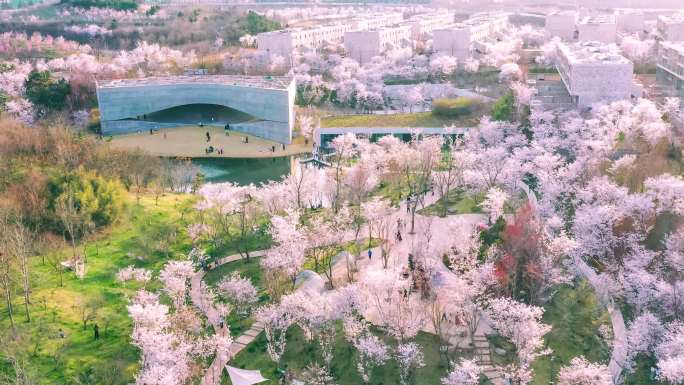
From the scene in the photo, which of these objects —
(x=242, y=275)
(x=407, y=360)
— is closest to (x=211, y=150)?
(x=242, y=275)

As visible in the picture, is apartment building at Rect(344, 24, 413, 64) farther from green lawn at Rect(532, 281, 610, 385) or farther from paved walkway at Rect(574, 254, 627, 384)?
green lawn at Rect(532, 281, 610, 385)

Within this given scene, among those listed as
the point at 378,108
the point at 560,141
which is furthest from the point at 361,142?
the point at 378,108

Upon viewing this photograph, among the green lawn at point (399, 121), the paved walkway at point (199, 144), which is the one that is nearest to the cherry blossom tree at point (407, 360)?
the paved walkway at point (199, 144)

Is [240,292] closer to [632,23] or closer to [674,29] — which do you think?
[674,29]

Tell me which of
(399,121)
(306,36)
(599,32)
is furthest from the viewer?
(306,36)

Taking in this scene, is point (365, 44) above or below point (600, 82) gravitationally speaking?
above

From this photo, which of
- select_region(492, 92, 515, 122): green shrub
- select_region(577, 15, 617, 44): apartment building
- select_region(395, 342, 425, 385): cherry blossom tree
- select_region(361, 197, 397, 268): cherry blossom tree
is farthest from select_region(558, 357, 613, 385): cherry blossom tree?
select_region(577, 15, 617, 44): apartment building

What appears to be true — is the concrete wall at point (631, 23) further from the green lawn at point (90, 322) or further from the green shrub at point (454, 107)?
the green lawn at point (90, 322)

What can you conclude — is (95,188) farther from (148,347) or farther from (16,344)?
(148,347)

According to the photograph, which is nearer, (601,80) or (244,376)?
(244,376)
